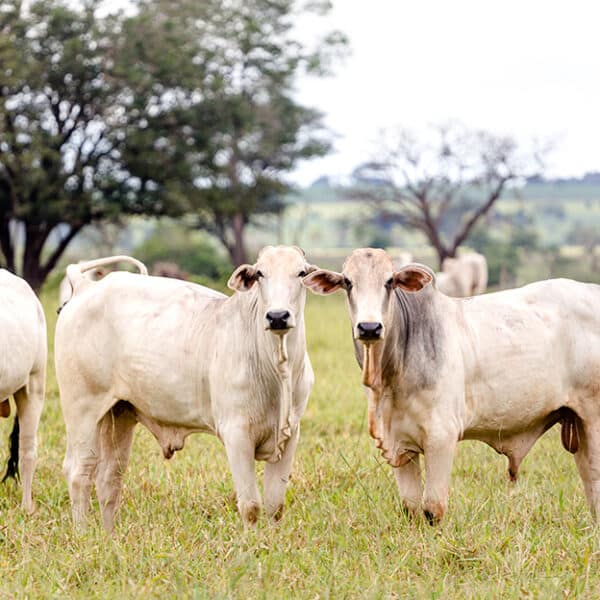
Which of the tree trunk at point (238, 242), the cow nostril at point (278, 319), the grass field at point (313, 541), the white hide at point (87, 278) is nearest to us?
the grass field at point (313, 541)

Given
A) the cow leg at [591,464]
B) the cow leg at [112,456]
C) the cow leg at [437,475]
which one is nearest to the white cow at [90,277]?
the cow leg at [112,456]

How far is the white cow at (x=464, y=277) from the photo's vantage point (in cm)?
2391

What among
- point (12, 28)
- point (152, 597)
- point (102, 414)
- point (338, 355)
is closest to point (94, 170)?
point (12, 28)

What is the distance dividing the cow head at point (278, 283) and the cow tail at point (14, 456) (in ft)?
7.11

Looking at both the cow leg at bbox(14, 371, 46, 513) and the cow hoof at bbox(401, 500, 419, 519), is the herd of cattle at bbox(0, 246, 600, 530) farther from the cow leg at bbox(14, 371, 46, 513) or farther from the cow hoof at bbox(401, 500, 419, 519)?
the cow leg at bbox(14, 371, 46, 513)

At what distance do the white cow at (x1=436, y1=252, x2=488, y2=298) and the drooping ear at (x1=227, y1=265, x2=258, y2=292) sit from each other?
18.9m

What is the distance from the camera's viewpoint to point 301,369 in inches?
207

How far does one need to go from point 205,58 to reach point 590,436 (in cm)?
2320

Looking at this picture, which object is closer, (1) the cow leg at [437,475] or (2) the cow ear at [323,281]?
Result: (2) the cow ear at [323,281]

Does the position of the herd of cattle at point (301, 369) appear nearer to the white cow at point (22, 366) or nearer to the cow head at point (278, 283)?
the cow head at point (278, 283)

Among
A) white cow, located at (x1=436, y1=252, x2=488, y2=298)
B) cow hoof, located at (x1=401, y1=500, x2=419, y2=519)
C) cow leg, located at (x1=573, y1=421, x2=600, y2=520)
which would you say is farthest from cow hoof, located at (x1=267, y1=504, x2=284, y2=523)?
white cow, located at (x1=436, y1=252, x2=488, y2=298)

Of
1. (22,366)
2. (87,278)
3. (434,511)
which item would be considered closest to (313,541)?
(434,511)

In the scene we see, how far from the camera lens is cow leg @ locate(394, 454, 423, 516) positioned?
17.4 ft

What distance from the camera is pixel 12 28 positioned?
24.6 m
